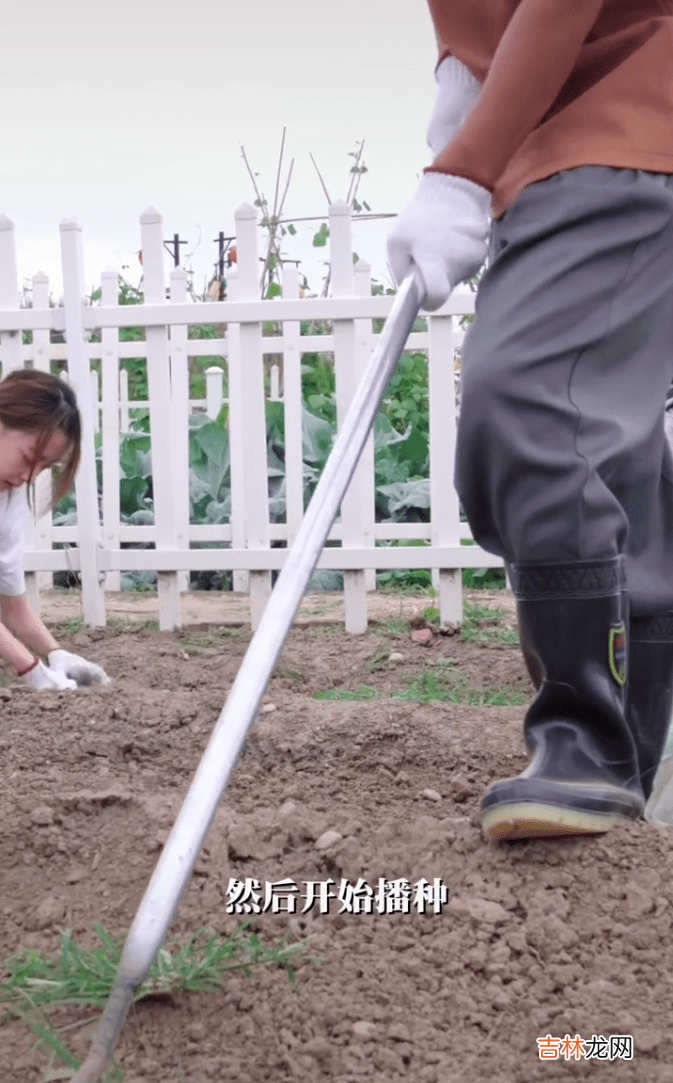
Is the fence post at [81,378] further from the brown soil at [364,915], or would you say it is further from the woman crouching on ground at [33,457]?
the brown soil at [364,915]

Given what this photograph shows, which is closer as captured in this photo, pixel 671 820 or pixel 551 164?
pixel 551 164

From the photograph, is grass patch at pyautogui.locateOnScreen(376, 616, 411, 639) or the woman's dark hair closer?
the woman's dark hair

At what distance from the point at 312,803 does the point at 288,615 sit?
99cm

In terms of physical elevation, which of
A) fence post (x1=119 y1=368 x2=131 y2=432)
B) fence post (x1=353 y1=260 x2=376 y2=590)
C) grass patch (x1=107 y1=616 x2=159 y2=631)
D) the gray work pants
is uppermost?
the gray work pants

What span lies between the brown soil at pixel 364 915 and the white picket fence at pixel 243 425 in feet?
7.98

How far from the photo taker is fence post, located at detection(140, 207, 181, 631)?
5.32 metres

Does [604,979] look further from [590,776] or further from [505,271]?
[505,271]

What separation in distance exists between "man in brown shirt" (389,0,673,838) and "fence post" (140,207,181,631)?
355 centimetres

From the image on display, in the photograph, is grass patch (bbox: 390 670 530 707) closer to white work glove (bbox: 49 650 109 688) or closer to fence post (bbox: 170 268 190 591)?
white work glove (bbox: 49 650 109 688)

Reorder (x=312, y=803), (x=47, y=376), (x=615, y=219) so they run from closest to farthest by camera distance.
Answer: (x=615, y=219)
(x=312, y=803)
(x=47, y=376)

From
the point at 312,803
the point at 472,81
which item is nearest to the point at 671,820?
the point at 312,803

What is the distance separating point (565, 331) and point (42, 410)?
2.42 metres

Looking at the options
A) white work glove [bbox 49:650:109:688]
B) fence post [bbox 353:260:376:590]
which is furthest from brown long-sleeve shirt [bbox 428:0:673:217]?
fence post [bbox 353:260:376:590]

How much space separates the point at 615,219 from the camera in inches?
71.1
